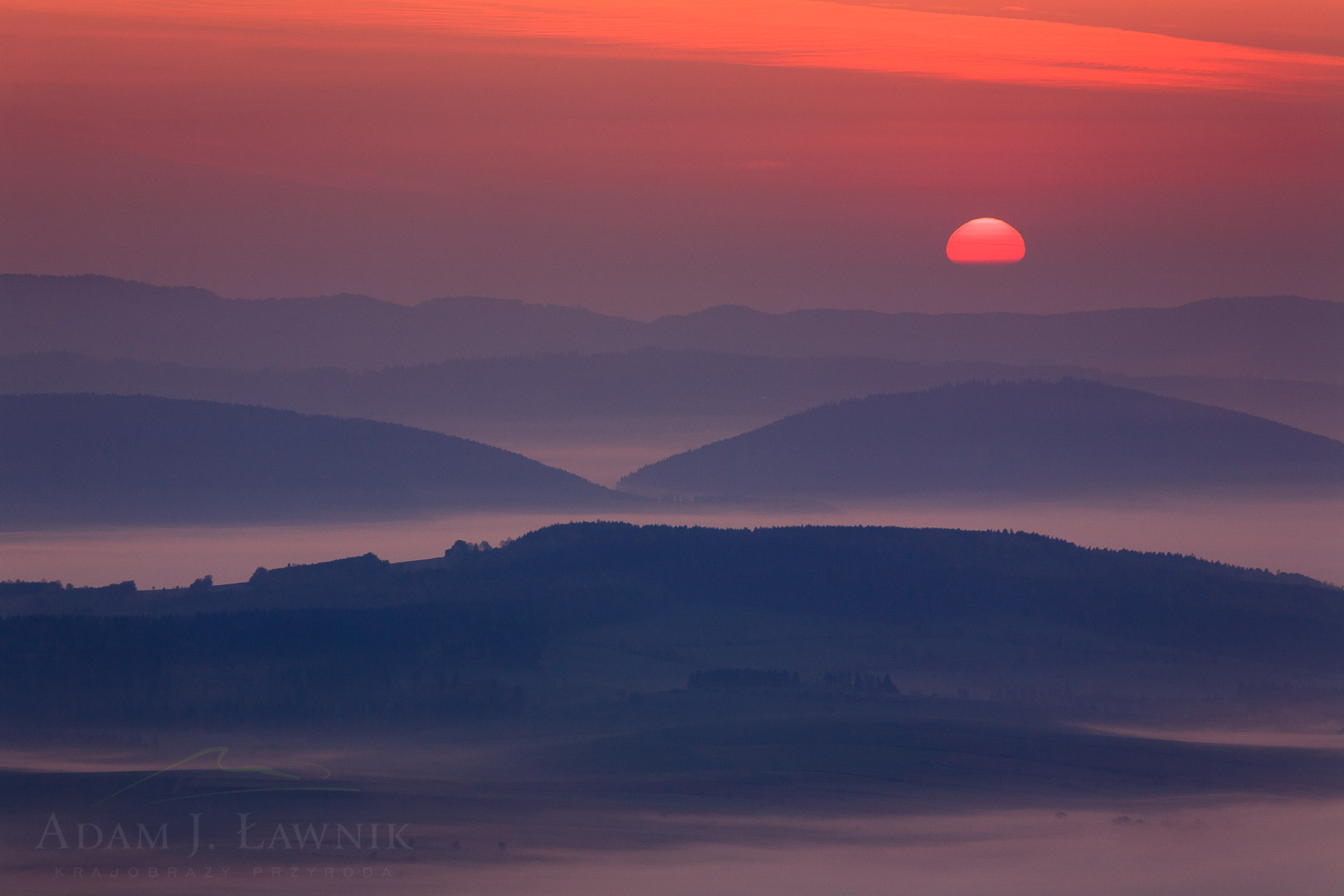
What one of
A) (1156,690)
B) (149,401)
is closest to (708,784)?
(1156,690)

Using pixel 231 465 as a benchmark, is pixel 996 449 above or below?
above

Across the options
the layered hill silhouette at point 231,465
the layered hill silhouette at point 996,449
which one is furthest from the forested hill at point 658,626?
the layered hill silhouette at point 996,449

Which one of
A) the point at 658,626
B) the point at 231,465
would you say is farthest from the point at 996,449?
the point at 231,465

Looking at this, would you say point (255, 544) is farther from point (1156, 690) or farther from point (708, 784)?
point (1156, 690)

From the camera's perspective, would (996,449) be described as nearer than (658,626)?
No

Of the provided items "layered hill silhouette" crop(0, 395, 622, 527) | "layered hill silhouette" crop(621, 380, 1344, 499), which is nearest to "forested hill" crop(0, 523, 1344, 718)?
"layered hill silhouette" crop(0, 395, 622, 527)

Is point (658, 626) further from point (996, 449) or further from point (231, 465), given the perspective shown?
point (231, 465)

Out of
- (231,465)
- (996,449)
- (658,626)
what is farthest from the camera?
(231,465)
